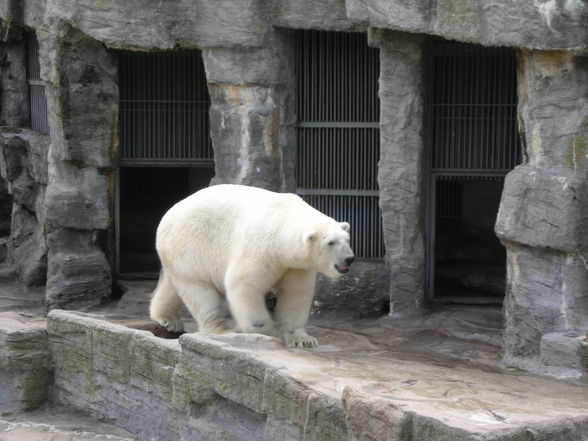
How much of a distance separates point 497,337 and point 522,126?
6.46ft

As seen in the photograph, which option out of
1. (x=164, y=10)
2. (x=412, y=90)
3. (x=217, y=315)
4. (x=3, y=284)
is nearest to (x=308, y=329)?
(x=217, y=315)

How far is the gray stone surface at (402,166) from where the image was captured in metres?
10.3

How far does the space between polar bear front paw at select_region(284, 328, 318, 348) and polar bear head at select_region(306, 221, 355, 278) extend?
2.23ft

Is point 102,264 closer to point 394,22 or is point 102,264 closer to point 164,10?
point 164,10

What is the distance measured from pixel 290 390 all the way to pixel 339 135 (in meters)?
4.84

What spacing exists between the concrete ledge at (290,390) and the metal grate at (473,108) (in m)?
2.19

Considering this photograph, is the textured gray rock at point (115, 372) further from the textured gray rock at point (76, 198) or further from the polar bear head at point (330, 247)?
the textured gray rock at point (76, 198)

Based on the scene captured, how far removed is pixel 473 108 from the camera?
11.2 metres

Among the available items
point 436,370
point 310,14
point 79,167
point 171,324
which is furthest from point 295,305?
point 79,167

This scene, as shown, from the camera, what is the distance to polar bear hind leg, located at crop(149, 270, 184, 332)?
937 centimetres

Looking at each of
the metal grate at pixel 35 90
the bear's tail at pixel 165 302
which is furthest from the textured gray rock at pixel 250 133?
the metal grate at pixel 35 90

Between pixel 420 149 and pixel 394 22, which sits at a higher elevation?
pixel 394 22

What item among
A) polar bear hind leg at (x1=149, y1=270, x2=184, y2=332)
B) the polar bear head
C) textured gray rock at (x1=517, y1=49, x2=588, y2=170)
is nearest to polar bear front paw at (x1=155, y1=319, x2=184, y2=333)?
polar bear hind leg at (x1=149, y1=270, x2=184, y2=332)

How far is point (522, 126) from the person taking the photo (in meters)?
8.97
